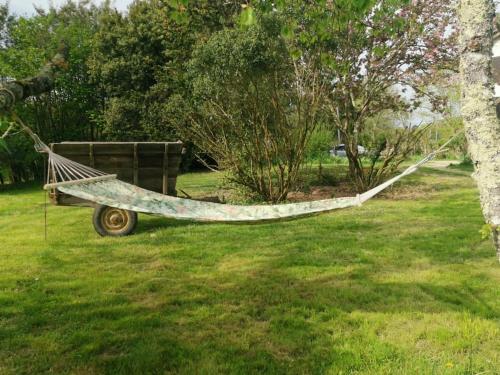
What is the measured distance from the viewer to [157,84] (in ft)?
45.7

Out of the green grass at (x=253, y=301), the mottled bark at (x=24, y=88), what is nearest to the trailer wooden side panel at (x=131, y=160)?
the green grass at (x=253, y=301)

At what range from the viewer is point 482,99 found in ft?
6.02

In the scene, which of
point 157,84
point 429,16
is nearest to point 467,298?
point 429,16

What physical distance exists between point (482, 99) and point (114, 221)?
4490 millimetres

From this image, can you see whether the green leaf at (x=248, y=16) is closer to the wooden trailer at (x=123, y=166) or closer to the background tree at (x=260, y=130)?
the wooden trailer at (x=123, y=166)

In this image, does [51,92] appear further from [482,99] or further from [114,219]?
[482,99]

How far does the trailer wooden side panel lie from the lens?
17.2ft

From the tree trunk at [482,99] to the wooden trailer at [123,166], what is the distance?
166 inches

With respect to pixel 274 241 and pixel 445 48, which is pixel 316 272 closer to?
pixel 274 241

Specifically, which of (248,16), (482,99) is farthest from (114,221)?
(482,99)

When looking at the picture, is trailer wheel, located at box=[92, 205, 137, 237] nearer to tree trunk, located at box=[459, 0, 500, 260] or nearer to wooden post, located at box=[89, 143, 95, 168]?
A: wooden post, located at box=[89, 143, 95, 168]

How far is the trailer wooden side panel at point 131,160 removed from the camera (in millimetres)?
5250

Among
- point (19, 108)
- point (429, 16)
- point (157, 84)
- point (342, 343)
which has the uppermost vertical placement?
point (429, 16)

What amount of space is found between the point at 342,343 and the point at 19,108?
12.6 metres
